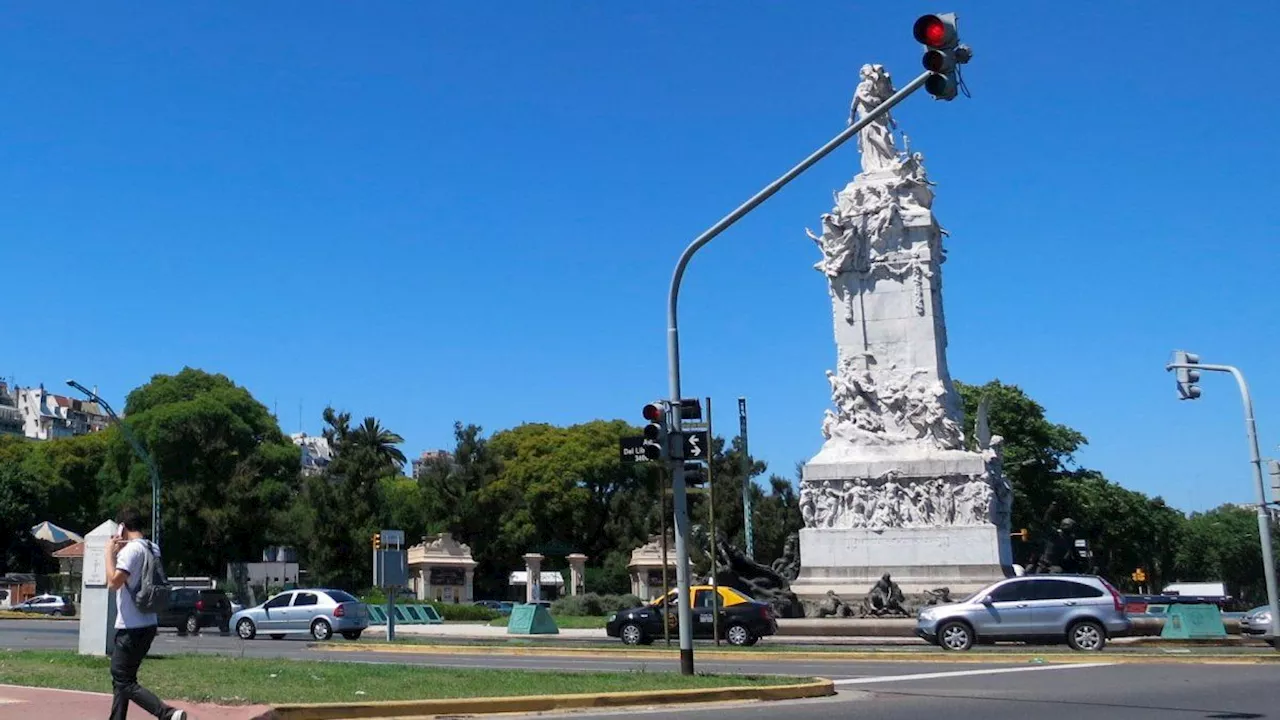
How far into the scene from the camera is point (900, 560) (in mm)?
35844

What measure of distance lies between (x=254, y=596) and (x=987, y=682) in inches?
1819

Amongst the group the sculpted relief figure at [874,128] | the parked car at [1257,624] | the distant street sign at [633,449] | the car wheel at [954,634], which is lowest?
the parked car at [1257,624]

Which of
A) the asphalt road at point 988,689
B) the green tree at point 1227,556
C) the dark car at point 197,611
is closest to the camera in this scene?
the asphalt road at point 988,689

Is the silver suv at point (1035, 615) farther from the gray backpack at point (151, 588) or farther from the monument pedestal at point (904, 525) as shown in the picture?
the gray backpack at point (151, 588)

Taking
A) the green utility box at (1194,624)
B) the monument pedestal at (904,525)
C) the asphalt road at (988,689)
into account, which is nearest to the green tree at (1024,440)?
the monument pedestal at (904,525)

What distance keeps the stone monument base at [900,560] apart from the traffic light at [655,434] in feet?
68.1

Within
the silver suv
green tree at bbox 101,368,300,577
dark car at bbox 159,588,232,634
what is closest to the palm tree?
green tree at bbox 101,368,300,577

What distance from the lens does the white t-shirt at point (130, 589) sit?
930 cm

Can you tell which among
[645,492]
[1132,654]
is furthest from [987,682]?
[645,492]

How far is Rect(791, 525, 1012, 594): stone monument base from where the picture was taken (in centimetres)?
3506

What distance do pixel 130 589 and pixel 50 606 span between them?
52.5 m

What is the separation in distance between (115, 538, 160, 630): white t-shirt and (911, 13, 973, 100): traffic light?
26.6 feet

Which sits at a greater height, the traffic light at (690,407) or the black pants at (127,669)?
the traffic light at (690,407)

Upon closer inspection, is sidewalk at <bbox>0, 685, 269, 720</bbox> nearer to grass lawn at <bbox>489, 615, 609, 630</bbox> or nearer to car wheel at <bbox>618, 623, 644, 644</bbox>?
car wheel at <bbox>618, 623, 644, 644</bbox>
